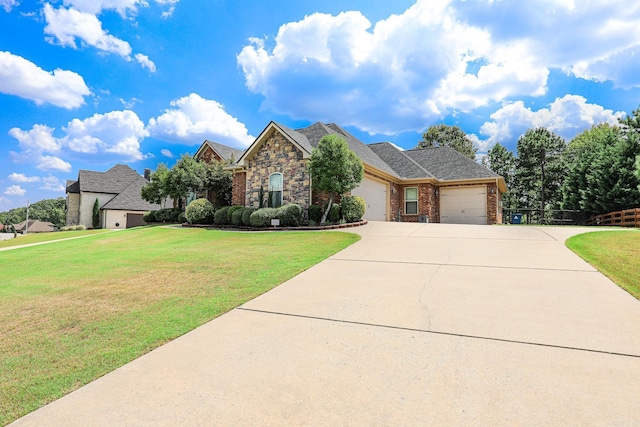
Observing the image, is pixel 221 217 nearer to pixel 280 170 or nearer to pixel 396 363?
pixel 280 170

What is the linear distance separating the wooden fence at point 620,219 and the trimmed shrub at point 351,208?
13187 mm

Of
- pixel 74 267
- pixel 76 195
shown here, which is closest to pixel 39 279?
pixel 74 267

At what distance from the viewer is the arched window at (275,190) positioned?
17.2m

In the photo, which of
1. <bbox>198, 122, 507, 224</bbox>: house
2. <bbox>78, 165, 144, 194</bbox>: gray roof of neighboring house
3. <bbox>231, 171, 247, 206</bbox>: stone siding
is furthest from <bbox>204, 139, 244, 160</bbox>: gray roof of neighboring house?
<bbox>78, 165, 144, 194</bbox>: gray roof of neighboring house

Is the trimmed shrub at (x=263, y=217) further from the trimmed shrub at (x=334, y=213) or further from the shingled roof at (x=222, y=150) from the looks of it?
the shingled roof at (x=222, y=150)

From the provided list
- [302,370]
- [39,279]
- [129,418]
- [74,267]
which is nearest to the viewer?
[129,418]

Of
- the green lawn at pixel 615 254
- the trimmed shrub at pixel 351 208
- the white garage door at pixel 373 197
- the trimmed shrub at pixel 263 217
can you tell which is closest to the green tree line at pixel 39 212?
the trimmed shrub at pixel 263 217

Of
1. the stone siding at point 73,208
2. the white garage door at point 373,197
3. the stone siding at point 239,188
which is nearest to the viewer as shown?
the white garage door at point 373,197

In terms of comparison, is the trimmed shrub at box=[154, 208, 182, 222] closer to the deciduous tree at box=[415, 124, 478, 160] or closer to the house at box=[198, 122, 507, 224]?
the house at box=[198, 122, 507, 224]

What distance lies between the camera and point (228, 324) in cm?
397

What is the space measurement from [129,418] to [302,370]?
133 centimetres

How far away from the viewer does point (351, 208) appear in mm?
15336

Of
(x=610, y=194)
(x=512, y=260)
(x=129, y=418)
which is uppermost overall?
(x=610, y=194)

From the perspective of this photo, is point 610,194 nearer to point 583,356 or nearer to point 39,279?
point 583,356
